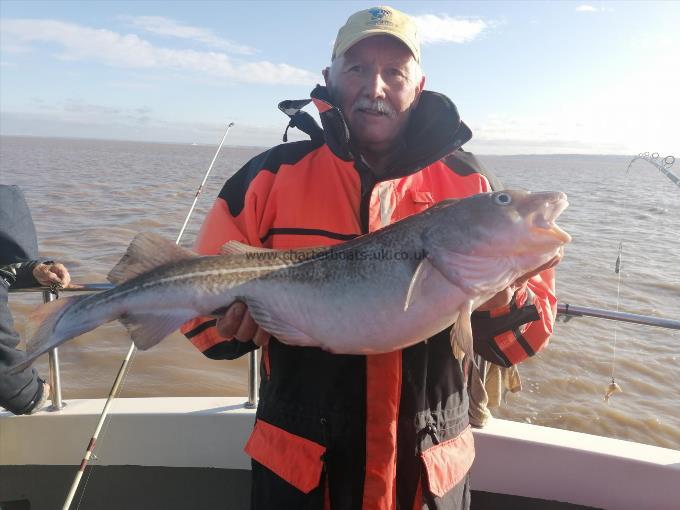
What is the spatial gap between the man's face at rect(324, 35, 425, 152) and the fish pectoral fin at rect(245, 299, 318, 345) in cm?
114

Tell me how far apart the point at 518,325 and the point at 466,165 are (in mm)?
927

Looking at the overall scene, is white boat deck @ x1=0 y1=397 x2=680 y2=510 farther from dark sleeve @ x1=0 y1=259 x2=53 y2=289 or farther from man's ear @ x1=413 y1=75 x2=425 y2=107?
man's ear @ x1=413 y1=75 x2=425 y2=107

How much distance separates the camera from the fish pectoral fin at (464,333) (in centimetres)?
233

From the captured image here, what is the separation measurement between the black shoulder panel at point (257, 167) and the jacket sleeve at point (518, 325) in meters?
1.32

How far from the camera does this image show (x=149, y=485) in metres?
3.89

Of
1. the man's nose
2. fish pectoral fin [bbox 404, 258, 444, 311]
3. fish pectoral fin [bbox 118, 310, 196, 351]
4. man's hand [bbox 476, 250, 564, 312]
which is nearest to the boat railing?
fish pectoral fin [bbox 118, 310, 196, 351]

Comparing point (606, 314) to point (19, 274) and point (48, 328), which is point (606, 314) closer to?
point (48, 328)

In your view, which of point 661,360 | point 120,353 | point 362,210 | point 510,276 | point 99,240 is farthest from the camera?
point 99,240

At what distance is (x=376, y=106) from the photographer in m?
2.83

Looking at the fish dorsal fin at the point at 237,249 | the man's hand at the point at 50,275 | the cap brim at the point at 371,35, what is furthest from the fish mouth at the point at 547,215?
the man's hand at the point at 50,275

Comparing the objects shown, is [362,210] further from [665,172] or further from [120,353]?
[665,172]

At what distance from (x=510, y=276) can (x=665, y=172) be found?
25.3 feet

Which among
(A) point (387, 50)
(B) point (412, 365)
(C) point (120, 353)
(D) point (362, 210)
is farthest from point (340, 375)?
(C) point (120, 353)

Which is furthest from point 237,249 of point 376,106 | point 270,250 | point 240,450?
point 240,450
